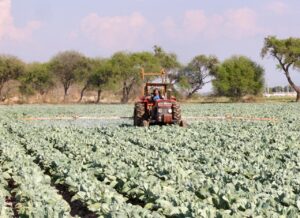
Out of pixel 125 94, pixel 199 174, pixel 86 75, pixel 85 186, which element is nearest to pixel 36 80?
pixel 86 75

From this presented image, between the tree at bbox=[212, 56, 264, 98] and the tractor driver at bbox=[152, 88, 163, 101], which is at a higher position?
the tree at bbox=[212, 56, 264, 98]

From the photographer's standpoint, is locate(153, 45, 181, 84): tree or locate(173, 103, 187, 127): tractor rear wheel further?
locate(153, 45, 181, 84): tree

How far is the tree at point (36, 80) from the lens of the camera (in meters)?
73.8

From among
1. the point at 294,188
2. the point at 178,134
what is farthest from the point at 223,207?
the point at 178,134

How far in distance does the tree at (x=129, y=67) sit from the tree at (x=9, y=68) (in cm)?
1206

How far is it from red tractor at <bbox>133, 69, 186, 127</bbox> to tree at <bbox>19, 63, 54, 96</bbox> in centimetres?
5347

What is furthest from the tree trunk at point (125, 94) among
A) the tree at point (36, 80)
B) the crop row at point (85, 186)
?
the crop row at point (85, 186)

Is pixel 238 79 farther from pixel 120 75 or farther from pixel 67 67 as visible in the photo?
pixel 67 67

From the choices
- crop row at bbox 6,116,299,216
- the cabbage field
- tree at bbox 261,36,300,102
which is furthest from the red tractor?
tree at bbox 261,36,300,102

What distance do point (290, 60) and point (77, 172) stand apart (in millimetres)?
61169

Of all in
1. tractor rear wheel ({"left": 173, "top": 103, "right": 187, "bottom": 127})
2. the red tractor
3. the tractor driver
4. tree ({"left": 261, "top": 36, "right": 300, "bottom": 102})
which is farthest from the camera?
tree ({"left": 261, "top": 36, "right": 300, "bottom": 102})

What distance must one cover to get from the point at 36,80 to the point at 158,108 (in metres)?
55.9

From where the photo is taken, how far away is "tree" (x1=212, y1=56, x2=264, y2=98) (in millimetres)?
71812

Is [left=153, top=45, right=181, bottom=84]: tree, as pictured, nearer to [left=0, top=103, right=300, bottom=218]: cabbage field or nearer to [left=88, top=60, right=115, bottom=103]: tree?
[left=88, top=60, right=115, bottom=103]: tree
